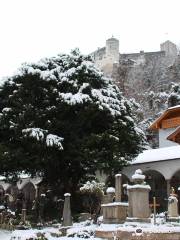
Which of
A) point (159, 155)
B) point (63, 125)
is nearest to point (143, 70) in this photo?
point (159, 155)

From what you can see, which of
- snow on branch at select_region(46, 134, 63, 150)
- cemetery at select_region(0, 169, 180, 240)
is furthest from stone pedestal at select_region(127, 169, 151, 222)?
snow on branch at select_region(46, 134, 63, 150)

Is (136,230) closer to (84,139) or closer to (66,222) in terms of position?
(66,222)

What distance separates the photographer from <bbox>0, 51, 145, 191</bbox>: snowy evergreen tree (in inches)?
1097

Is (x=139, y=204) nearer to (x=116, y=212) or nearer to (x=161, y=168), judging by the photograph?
(x=116, y=212)

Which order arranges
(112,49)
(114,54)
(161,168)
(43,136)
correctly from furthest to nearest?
1. (112,49)
2. (114,54)
3. (161,168)
4. (43,136)

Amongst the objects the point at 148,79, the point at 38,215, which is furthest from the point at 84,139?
the point at 148,79

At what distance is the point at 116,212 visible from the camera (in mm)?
18766

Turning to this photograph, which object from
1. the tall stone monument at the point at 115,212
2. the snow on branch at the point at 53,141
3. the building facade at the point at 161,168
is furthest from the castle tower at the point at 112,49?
the tall stone monument at the point at 115,212

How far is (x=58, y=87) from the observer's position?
1203 inches

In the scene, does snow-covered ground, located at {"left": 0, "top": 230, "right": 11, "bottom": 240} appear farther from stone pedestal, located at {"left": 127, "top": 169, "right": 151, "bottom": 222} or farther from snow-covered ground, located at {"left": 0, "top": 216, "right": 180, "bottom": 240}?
stone pedestal, located at {"left": 127, "top": 169, "right": 151, "bottom": 222}

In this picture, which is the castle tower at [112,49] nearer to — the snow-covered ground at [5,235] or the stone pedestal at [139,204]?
the snow-covered ground at [5,235]

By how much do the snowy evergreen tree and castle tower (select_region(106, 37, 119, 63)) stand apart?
178 feet

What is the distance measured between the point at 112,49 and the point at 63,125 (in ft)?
196

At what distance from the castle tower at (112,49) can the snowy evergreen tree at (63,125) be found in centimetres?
5437
